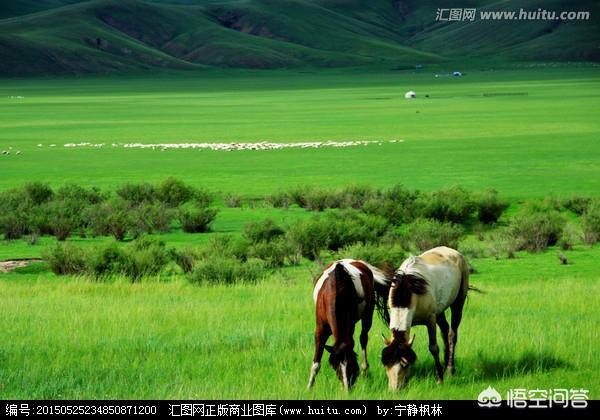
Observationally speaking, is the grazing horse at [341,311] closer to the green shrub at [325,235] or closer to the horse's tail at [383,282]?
the horse's tail at [383,282]

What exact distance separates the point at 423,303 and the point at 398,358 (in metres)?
0.69

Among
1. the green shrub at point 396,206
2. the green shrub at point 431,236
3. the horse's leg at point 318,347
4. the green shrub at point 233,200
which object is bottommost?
the green shrub at point 233,200

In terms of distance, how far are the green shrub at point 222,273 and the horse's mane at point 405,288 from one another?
1036cm

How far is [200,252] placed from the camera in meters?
24.0

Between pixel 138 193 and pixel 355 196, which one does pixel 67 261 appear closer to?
pixel 138 193

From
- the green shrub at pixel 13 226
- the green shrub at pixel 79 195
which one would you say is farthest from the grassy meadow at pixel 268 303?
the green shrub at pixel 79 195

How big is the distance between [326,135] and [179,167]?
18345 mm

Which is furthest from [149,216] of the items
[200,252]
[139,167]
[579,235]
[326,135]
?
[326,135]

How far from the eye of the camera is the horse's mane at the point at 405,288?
29.0 ft

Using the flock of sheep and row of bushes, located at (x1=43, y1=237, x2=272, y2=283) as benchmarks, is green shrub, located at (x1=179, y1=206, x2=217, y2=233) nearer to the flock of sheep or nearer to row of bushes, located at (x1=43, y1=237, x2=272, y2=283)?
row of bushes, located at (x1=43, y1=237, x2=272, y2=283)

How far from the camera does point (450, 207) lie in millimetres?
30578

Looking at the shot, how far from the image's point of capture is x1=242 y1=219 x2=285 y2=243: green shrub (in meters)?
26.5

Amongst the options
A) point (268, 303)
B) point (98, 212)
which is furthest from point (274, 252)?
point (268, 303)

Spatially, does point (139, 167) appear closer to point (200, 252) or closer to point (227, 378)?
point (200, 252)
